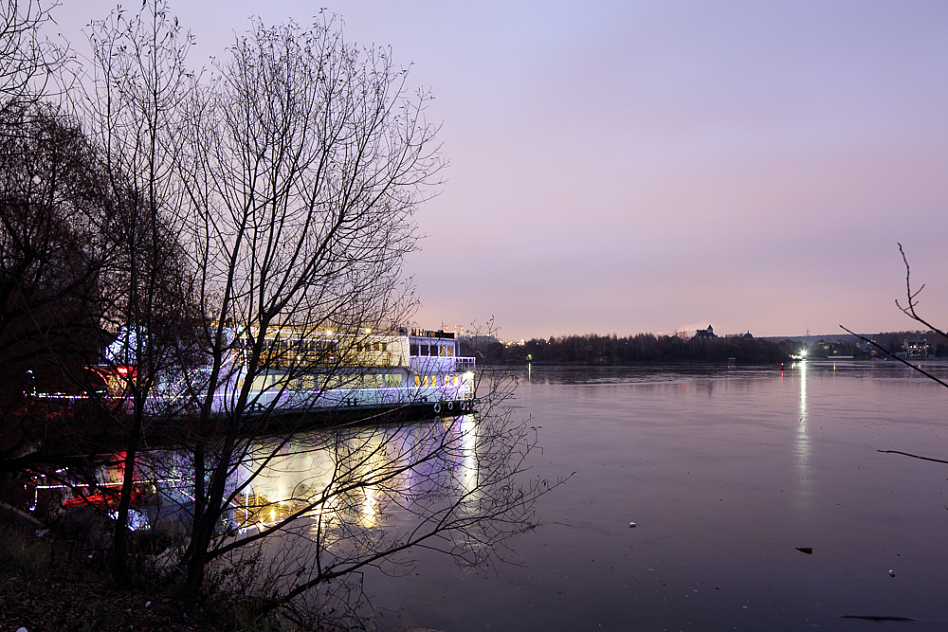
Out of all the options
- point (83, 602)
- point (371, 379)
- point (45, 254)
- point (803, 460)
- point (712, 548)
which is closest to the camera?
point (83, 602)

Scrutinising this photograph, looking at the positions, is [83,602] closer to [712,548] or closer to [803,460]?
[712,548]

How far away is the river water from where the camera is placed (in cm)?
887

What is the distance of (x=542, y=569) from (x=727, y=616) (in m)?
2.95

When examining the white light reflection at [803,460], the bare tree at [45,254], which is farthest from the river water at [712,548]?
the bare tree at [45,254]

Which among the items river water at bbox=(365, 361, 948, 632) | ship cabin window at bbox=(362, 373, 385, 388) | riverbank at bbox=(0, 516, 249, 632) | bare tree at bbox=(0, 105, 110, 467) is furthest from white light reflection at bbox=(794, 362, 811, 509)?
bare tree at bbox=(0, 105, 110, 467)

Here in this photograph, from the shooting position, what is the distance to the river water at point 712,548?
887 cm

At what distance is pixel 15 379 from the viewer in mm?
8977

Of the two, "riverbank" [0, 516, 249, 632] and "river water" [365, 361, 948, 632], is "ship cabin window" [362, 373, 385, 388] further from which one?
"river water" [365, 361, 948, 632]

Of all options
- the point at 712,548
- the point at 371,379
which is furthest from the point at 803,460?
the point at 371,379

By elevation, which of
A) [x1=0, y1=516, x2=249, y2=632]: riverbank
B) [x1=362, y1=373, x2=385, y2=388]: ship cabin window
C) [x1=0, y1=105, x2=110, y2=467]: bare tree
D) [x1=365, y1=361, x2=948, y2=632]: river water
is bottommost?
[x1=365, y1=361, x2=948, y2=632]: river water

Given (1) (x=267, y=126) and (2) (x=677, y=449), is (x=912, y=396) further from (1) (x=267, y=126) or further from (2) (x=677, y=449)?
(1) (x=267, y=126)

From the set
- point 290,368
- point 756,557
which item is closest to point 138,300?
point 290,368

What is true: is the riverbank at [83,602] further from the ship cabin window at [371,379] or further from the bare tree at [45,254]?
the ship cabin window at [371,379]

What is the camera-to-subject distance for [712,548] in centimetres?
1153
